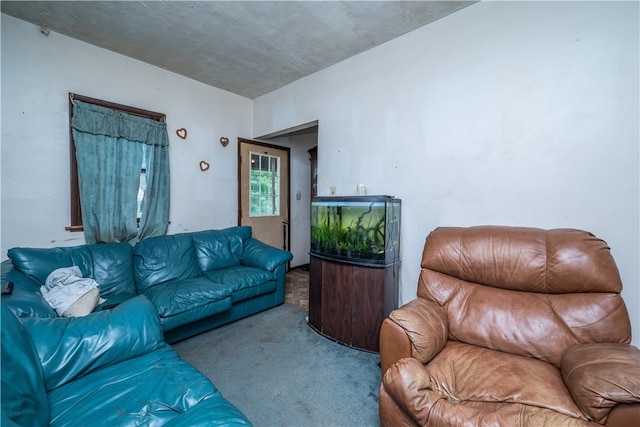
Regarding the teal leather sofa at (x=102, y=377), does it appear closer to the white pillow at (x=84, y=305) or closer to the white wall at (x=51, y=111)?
the white pillow at (x=84, y=305)

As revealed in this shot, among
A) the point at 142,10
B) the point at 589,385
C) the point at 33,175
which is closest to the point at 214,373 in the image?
the point at 589,385

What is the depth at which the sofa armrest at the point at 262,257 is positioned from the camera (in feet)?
9.75

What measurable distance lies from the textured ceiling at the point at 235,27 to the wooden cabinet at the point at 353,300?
203cm

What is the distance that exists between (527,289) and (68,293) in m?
2.91

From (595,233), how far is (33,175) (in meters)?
4.28

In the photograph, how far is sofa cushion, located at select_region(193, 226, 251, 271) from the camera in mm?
2982

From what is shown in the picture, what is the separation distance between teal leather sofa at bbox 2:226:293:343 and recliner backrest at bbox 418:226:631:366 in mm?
1738

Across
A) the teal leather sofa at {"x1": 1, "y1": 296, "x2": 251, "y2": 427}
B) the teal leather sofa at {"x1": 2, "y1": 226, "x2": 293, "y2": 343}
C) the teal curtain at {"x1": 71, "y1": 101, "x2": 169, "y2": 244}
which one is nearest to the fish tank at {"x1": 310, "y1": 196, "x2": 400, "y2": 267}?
the teal leather sofa at {"x1": 2, "y1": 226, "x2": 293, "y2": 343}

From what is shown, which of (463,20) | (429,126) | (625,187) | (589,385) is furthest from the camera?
(429,126)

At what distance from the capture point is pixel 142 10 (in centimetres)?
207

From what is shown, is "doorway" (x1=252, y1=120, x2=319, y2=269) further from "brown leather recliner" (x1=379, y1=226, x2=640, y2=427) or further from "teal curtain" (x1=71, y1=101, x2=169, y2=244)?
"brown leather recliner" (x1=379, y1=226, x2=640, y2=427)

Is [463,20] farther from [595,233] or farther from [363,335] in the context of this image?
[363,335]

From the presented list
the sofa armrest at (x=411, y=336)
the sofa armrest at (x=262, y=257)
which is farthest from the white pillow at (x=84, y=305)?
the sofa armrest at (x=411, y=336)

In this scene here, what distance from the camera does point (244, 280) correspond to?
2.67 metres
